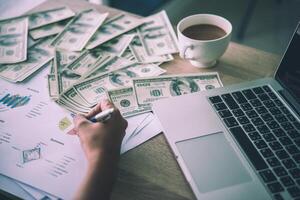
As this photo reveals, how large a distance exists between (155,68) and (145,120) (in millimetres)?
Result: 187

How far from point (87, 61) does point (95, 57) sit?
3 cm

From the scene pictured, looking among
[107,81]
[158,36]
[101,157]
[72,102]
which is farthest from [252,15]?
[101,157]

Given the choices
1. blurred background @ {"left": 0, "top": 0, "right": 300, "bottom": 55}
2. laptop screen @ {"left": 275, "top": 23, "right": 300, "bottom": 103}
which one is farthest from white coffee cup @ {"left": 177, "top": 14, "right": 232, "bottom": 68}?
blurred background @ {"left": 0, "top": 0, "right": 300, "bottom": 55}

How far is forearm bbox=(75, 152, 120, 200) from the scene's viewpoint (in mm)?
577

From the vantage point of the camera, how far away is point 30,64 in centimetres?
87

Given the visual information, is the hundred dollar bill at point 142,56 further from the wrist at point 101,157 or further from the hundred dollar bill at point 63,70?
the wrist at point 101,157

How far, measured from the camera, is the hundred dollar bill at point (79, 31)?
0.94m

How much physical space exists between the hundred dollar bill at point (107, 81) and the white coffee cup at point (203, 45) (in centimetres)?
9

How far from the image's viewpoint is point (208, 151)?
2.10 feet

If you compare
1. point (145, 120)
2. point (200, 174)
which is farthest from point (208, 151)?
point (145, 120)

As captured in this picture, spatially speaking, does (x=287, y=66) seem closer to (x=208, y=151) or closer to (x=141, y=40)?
(x=208, y=151)

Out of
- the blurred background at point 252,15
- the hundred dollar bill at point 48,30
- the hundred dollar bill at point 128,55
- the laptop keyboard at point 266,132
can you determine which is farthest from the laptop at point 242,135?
the blurred background at point 252,15

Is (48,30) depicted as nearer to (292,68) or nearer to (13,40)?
(13,40)

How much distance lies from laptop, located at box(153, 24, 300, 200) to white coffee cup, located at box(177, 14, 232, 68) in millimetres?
111
